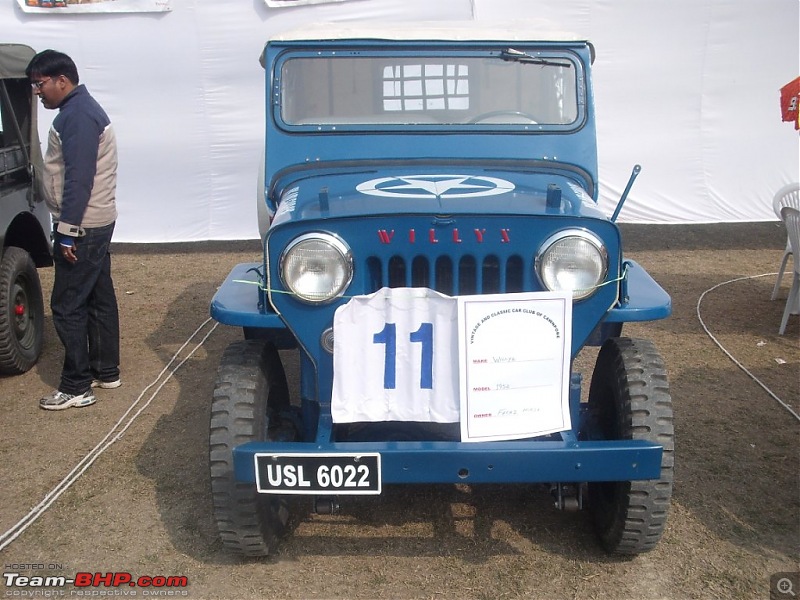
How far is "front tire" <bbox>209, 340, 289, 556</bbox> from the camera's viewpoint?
113 inches

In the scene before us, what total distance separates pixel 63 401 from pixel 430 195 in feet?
9.24

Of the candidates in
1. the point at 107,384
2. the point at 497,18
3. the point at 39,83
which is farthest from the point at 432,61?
the point at 497,18

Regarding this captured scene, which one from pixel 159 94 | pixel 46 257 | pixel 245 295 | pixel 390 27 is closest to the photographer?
pixel 245 295

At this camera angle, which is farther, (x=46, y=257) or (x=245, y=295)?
(x=46, y=257)

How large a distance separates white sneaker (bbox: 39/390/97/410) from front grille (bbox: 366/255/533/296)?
8.38ft

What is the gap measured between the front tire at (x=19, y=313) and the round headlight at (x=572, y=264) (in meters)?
3.63

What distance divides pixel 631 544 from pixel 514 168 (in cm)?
162

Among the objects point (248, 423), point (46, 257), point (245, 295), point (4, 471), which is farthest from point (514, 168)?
point (46, 257)

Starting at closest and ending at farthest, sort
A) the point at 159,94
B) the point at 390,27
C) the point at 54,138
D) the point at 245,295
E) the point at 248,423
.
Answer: the point at 248,423 < the point at 245,295 < the point at 390,27 < the point at 54,138 < the point at 159,94

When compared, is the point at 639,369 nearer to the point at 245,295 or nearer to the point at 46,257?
the point at 245,295

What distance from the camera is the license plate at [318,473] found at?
262 cm

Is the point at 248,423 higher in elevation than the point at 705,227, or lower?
higher

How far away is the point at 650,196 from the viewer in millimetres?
9094

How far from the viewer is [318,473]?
8.63 ft
